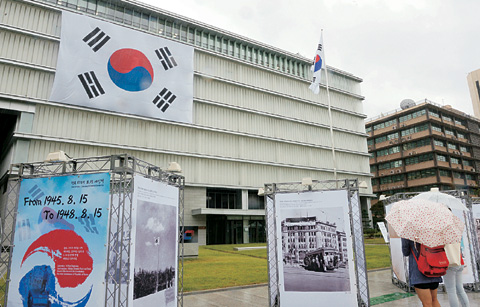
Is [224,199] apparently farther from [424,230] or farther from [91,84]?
[424,230]

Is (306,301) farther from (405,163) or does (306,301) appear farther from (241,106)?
(405,163)

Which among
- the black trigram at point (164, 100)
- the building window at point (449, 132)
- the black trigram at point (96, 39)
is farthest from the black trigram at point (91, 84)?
the building window at point (449, 132)

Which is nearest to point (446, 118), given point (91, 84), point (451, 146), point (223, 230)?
point (451, 146)

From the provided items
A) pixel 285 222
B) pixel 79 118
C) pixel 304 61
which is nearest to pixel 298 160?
pixel 304 61

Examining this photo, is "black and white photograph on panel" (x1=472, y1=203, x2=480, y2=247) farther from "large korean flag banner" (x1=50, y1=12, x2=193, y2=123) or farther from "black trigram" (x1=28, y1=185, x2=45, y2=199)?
"large korean flag banner" (x1=50, y1=12, x2=193, y2=123)

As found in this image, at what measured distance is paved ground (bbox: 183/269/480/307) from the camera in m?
10.3

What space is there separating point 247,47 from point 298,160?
20230 millimetres

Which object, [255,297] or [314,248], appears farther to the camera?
[255,297]

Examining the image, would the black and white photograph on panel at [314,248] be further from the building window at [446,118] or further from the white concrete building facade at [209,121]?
the building window at [446,118]

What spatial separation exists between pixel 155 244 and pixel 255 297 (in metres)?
5.35

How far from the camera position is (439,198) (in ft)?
26.5

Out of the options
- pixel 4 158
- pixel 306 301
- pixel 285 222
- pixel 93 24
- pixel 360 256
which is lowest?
pixel 306 301

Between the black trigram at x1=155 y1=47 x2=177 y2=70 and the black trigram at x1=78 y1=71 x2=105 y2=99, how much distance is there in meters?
8.44

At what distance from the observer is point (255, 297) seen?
37.9 feet
